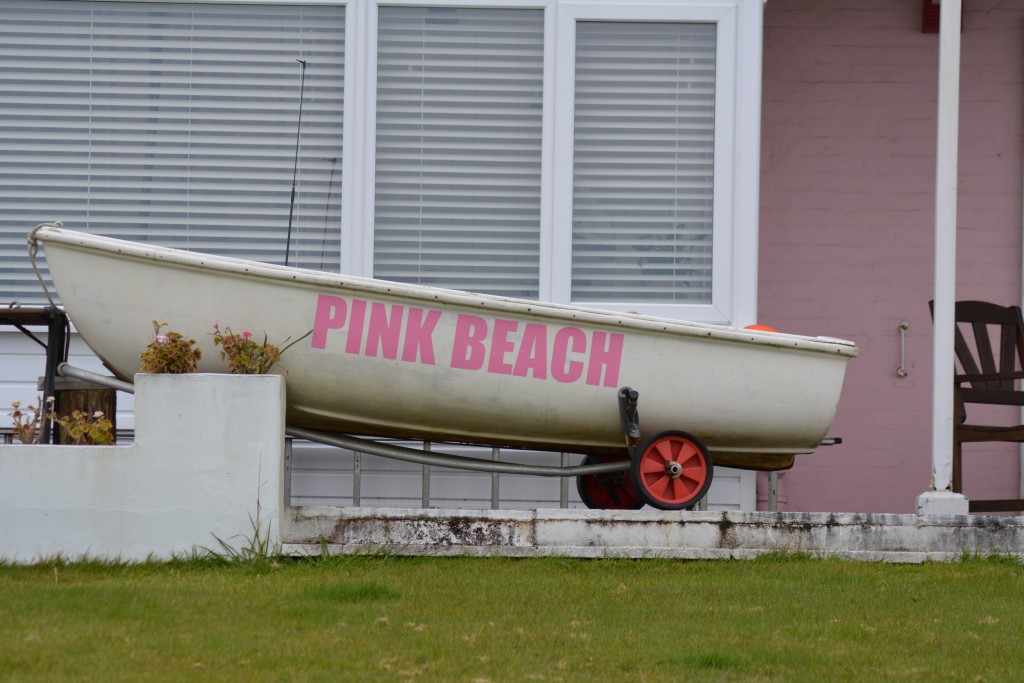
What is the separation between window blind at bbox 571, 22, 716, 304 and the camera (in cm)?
622

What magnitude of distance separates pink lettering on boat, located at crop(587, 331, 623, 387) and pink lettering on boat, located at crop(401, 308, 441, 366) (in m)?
0.61

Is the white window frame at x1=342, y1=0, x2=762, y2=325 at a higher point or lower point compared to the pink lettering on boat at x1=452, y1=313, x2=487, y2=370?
higher

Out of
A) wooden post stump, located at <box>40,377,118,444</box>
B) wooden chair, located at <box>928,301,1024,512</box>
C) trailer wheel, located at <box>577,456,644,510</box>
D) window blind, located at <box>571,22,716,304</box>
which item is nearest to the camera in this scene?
wooden post stump, located at <box>40,377,118,444</box>

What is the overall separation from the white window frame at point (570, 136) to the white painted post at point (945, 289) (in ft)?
3.13

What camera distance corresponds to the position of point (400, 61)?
6277 millimetres

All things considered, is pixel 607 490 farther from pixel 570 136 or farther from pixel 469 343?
pixel 570 136

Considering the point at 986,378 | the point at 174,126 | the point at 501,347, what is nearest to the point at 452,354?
the point at 501,347

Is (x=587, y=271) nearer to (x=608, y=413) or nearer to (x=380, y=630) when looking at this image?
(x=608, y=413)

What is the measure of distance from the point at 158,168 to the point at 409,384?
6.75 feet

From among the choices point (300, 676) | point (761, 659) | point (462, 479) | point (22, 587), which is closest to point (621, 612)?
point (761, 659)

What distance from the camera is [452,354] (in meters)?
4.94

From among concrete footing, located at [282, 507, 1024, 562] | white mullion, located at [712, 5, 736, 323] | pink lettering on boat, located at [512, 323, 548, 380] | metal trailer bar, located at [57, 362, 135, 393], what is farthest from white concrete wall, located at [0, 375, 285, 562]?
white mullion, located at [712, 5, 736, 323]

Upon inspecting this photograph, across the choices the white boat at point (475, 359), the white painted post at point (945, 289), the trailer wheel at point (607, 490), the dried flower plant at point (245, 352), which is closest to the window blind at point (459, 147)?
the trailer wheel at point (607, 490)

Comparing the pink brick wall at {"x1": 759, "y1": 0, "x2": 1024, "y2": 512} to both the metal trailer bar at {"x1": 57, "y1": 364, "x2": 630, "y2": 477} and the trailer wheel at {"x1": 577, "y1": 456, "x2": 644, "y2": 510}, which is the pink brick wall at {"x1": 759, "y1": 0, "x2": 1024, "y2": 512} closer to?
the trailer wheel at {"x1": 577, "y1": 456, "x2": 644, "y2": 510}
